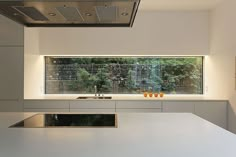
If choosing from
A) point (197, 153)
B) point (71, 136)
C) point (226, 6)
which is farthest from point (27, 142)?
point (226, 6)

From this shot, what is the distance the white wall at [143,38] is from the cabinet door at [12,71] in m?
0.64

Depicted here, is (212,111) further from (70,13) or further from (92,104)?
(70,13)

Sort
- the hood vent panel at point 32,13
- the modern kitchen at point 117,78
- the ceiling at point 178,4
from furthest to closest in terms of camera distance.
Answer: the ceiling at point 178,4 → the hood vent panel at point 32,13 → the modern kitchen at point 117,78

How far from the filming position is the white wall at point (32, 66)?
437 centimetres

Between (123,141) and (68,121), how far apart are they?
0.77 m

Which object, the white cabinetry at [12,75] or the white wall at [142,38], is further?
the white wall at [142,38]

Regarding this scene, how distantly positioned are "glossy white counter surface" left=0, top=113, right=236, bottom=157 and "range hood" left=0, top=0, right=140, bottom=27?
0.74 meters

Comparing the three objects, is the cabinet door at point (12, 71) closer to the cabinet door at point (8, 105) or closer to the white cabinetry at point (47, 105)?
the cabinet door at point (8, 105)

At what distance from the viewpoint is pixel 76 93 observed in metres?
5.19

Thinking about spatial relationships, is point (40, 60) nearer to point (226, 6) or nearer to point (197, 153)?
point (226, 6)

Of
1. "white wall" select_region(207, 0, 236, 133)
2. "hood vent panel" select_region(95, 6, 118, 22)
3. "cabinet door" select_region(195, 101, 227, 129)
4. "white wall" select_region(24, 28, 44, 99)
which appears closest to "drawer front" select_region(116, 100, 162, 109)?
"cabinet door" select_region(195, 101, 227, 129)

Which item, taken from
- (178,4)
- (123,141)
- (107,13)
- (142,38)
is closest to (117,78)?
(142,38)

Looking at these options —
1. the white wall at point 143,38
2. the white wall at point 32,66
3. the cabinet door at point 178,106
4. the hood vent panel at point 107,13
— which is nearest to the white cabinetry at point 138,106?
the cabinet door at point 178,106

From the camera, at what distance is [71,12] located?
5.93ft
